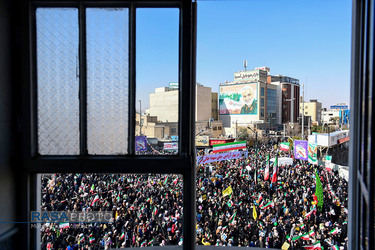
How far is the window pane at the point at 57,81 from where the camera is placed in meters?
1.86

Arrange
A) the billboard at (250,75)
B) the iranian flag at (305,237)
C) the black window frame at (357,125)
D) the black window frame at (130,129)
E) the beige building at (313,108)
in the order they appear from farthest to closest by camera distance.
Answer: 1. the billboard at (250,75)
2. the beige building at (313,108)
3. the iranian flag at (305,237)
4. the black window frame at (130,129)
5. the black window frame at (357,125)

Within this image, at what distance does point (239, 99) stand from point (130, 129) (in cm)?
5794

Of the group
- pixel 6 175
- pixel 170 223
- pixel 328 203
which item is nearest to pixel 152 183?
pixel 170 223

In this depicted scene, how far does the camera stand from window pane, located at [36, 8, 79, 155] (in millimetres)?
1863

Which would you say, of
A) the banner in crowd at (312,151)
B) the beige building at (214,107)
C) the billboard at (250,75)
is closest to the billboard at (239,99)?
the beige building at (214,107)

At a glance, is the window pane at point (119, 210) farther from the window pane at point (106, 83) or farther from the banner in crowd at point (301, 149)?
the banner in crowd at point (301, 149)

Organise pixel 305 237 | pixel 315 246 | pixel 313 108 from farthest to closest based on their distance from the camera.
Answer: pixel 313 108 → pixel 305 237 → pixel 315 246

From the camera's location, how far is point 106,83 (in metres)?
1.87

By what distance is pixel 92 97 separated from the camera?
1.87 m

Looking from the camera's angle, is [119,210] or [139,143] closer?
[139,143]

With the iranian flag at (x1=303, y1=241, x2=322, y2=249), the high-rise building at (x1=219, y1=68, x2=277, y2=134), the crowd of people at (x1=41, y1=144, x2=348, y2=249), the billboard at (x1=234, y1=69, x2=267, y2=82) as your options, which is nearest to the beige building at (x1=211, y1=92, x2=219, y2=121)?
the high-rise building at (x1=219, y1=68, x2=277, y2=134)

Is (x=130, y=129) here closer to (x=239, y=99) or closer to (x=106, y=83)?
(x=106, y=83)

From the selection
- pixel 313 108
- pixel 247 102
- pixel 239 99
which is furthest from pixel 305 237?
pixel 313 108

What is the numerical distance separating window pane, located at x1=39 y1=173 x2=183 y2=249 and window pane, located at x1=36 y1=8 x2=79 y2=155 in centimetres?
323
